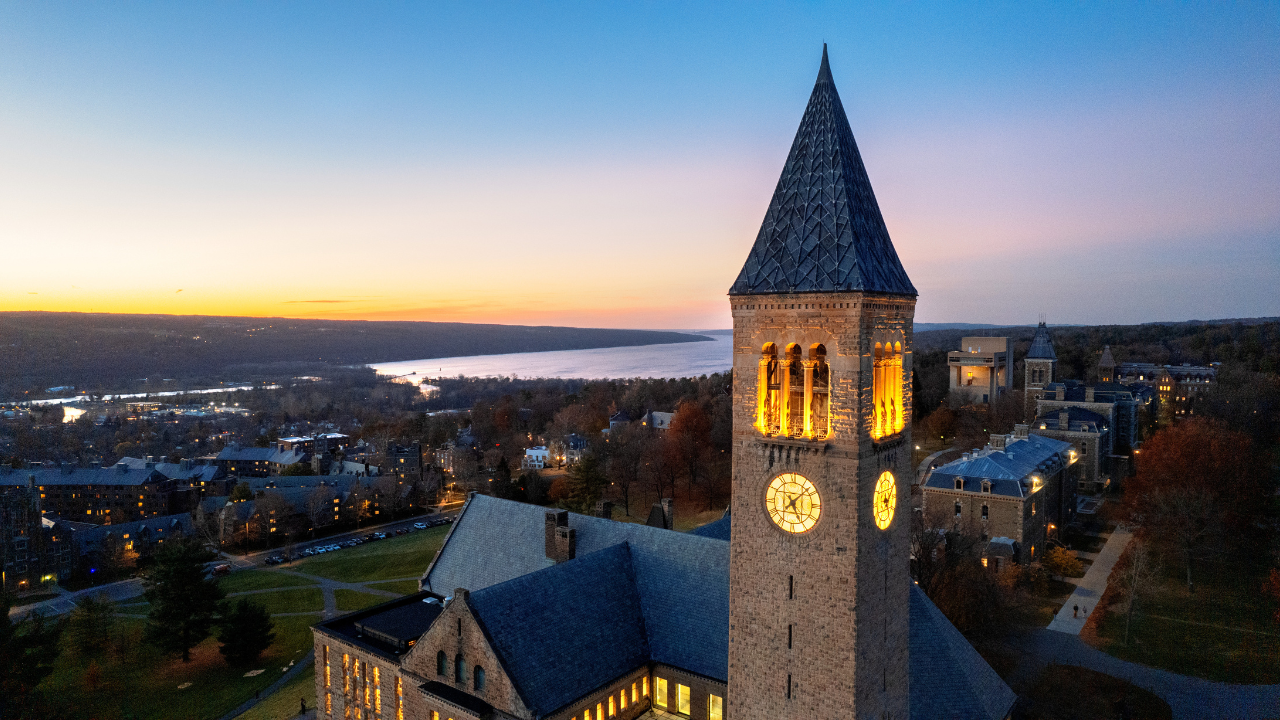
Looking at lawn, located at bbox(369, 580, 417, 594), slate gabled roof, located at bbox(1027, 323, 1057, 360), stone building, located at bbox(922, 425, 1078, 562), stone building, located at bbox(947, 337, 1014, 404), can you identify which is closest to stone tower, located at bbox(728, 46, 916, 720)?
stone building, located at bbox(922, 425, 1078, 562)

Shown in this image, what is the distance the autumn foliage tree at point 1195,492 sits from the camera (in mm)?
51656

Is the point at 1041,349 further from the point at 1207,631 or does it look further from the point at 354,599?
the point at 354,599

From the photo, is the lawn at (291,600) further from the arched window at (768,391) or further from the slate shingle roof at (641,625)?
the arched window at (768,391)

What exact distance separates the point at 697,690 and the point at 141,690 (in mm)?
38502

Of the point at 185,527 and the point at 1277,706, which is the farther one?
the point at 185,527

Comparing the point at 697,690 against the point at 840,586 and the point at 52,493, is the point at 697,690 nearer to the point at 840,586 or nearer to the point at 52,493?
the point at 840,586

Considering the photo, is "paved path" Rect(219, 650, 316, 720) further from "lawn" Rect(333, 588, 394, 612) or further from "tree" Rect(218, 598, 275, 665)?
"lawn" Rect(333, 588, 394, 612)

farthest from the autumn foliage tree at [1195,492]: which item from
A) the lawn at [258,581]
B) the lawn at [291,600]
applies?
the lawn at [258,581]

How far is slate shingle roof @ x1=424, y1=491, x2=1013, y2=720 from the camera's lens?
75.2 feet

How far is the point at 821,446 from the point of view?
58.5 ft

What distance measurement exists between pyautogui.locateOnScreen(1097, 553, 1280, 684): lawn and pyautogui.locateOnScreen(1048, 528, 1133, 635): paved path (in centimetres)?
135

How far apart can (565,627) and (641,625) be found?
376 centimetres

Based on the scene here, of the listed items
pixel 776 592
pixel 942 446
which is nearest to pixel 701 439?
pixel 942 446

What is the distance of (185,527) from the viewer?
77625mm
